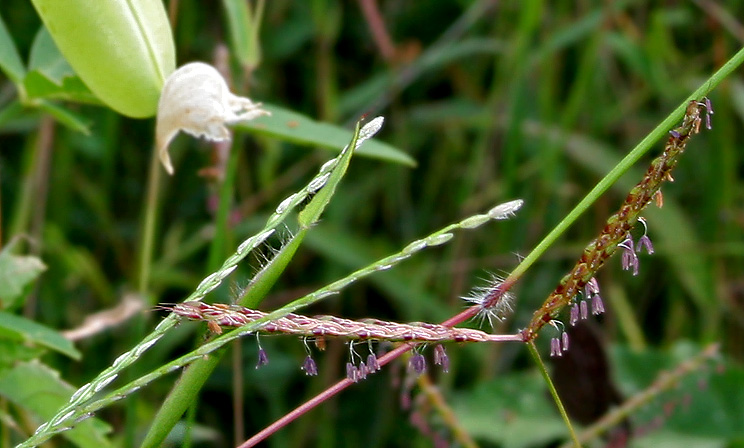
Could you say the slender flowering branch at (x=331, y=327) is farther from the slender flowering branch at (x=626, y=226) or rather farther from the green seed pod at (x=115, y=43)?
the green seed pod at (x=115, y=43)

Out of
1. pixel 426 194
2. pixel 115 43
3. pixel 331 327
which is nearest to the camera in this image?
pixel 331 327

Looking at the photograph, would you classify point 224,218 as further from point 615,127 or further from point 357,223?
point 615,127

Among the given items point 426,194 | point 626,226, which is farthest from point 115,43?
point 426,194

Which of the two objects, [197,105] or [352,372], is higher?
[197,105]

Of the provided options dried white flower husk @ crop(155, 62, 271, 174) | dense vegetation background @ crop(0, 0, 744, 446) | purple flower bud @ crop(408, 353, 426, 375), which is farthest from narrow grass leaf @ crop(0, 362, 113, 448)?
dense vegetation background @ crop(0, 0, 744, 446)

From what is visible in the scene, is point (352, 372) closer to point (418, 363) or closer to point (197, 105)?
point (418, 363)

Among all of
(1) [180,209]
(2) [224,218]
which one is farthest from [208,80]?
(1) [180,209]

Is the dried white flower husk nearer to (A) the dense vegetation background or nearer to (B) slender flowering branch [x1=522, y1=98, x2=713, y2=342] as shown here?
(B) slender flowering branch [x1=522, y1=98, x2=713, y2=342]
